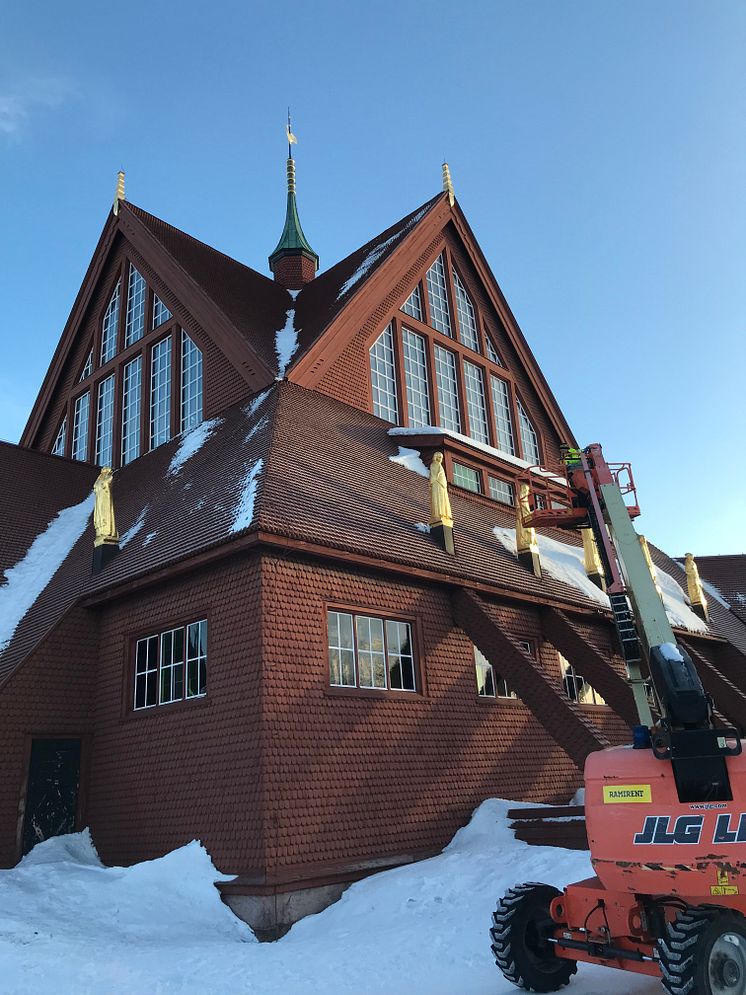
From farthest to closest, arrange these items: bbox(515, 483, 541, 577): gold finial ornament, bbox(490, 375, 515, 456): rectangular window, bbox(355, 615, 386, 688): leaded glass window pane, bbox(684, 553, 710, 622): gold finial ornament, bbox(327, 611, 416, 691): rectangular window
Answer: bbox(684, 553, 710, 622): gold finial ornament
bbox(490, 375, 515, 456): rectangular window
bbox(515, 483, 541, 577): gold finial ornament
bbox(355, 615, 386, 688): leaded glass window pane
bbox(327, 611, 416, 691): rectangular window

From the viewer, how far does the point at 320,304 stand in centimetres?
2281

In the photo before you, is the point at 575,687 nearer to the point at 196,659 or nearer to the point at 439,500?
the point at 439,500

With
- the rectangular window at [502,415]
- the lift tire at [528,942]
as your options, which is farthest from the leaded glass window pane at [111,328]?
the lift tire at [528,942]

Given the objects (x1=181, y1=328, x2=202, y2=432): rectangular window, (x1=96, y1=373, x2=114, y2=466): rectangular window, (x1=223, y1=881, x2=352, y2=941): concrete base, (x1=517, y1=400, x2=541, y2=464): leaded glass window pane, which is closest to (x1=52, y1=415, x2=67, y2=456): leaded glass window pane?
(x1=96, y1=373, x2=114, y2=466): rectangular window

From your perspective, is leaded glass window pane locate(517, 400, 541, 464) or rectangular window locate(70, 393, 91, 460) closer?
rectangular window locate(70, 393, 91, 460)

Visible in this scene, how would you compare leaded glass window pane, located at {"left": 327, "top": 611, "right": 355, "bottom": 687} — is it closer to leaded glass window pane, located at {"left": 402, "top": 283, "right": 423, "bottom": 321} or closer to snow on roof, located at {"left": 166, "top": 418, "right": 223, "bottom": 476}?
snow on roof, located at {"left": 166, "top": 418, "right": 223, "bottom": 476}

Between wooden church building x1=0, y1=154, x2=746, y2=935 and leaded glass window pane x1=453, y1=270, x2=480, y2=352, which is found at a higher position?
leaded glass window pane x1=453, y1=270, x2=480, y2=352

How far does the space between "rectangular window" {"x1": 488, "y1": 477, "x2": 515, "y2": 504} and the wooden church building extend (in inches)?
3.1

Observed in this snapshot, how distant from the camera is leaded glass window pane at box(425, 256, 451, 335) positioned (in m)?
23.5

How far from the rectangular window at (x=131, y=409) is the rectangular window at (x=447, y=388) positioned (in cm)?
773

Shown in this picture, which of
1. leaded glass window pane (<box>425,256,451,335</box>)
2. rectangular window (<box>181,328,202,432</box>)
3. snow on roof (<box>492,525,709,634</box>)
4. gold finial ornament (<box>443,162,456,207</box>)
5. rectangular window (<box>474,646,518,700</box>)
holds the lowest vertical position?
rectangular window (<box>474,646,518,700</box>)

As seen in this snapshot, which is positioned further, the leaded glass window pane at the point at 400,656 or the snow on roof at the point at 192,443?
the snow on roof at the point at 192,443

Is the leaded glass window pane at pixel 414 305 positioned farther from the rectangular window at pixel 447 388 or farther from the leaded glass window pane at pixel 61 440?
the leaded glass window pane at pixel 61 440

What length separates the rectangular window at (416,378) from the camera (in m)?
21.4
